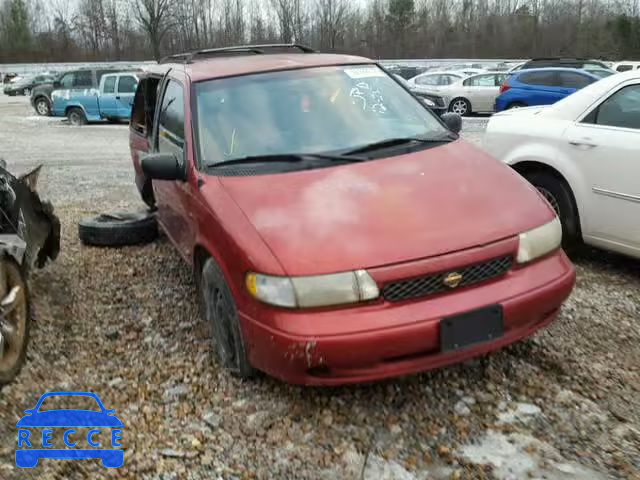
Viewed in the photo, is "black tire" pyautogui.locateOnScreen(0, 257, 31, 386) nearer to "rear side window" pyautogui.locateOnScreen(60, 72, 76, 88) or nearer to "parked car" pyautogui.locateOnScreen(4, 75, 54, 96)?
"rear side window" pyautogui.locateOnScreen(60, 72, 76, 88)

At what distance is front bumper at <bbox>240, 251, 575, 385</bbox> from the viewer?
2.66m

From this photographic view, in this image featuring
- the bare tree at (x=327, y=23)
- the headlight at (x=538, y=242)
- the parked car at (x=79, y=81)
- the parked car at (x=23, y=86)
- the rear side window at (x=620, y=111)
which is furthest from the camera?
the bare tree at (x=327, y=23)

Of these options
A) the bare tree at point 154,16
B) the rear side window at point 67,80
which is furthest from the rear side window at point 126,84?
the bare tree at point 154,16

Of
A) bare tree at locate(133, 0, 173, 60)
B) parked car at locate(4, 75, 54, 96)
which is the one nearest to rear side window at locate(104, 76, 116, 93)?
parked car at locate(4, 75, 54, 96)

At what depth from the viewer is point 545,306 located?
3.01 meters

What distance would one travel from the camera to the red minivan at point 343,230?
271cm

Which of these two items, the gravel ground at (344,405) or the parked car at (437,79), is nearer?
the gravel ground at (344,405)

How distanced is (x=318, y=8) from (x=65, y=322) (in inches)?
2371

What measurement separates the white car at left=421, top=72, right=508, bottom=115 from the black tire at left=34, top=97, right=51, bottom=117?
12889 millimetres

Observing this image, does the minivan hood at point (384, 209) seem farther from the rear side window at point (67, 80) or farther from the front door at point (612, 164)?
the rear side window at point (67, 80)

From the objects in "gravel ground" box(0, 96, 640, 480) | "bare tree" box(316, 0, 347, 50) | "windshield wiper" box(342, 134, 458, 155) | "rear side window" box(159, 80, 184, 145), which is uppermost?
"bare tree" box(316, 0, 347, 50)

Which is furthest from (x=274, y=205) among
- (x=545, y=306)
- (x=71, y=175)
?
(x=71, y=175)

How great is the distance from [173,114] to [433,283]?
2384 mm

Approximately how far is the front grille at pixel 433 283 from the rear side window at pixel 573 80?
13953 millimetres
